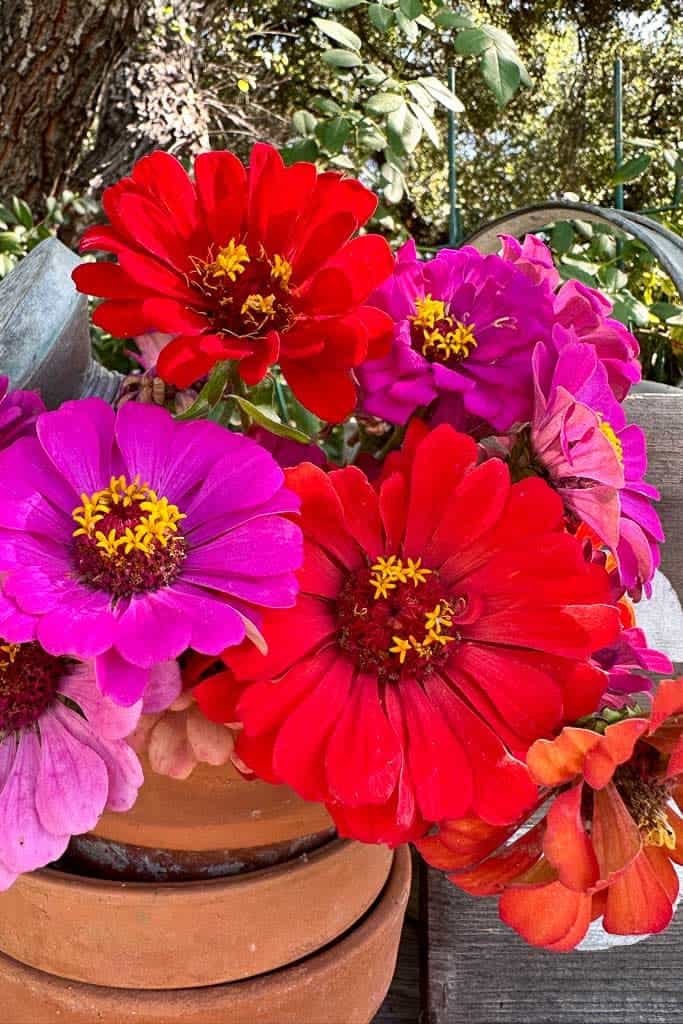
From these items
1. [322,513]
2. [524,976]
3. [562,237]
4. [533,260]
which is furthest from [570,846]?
[562,237]

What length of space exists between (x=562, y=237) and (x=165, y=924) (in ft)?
2.00

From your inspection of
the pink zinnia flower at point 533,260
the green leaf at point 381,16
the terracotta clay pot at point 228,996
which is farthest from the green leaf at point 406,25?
the terracotta clay pot at point 228,996

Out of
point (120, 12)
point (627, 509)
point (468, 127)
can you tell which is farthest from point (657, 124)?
point (627, 509)

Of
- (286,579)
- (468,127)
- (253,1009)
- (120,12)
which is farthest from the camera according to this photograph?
(468,127)

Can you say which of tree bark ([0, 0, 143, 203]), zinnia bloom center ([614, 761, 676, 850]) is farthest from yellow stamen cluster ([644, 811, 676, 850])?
tree bark ([0, 0, 143, 203])

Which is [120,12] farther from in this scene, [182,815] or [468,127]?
[468,127]

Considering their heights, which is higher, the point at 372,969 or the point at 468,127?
the point at 468,127

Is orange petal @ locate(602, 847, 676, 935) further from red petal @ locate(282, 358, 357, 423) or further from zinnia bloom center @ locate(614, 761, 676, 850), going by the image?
red petal @ locate(282, 358, 357, 423)

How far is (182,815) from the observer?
0.33m

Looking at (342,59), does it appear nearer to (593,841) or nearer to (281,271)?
(281,271)

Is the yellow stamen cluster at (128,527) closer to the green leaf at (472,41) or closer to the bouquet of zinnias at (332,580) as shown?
the bouquet of zinnias at (332,580)

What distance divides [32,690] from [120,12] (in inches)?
44.7

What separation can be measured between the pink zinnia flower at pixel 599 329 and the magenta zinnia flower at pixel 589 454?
14 mm

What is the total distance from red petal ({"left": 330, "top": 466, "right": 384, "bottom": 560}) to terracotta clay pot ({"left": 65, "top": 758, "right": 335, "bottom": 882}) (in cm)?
10
